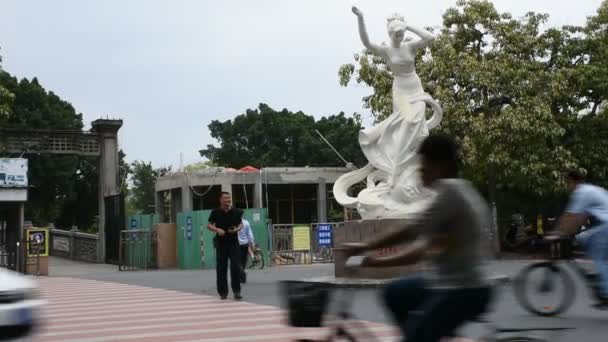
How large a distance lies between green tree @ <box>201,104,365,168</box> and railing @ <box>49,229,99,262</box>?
28.8 metres

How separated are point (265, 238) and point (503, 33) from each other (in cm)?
1111

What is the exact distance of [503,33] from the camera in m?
31.0

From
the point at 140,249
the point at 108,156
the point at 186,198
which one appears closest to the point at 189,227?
the point at 140,249

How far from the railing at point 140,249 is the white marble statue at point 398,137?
14.2m

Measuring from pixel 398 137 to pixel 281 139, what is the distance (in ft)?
172

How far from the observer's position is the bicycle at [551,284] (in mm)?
9383

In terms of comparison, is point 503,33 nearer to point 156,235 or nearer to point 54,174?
point 156,235

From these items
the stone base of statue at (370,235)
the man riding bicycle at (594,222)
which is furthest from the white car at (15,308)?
the stone base of statue at (370,235)

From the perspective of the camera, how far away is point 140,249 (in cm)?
3025

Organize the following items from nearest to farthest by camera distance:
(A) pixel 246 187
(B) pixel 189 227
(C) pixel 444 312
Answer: (C) pixel 444 312 → (B) pixel 189 227 → (A) pixel 246 187

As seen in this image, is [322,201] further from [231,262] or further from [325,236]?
[231,262]

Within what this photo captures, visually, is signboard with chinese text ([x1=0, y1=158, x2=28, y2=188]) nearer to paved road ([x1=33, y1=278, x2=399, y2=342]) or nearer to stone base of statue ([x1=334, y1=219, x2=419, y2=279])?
paved road ([x1=33, y1=278, x2=399, y2=342])

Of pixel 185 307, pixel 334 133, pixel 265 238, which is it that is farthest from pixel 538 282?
pixel 334 133

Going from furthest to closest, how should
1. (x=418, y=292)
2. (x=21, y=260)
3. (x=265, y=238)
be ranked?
(x=265, y=238) < (x=21, y=260) < (x=418, y=292)
